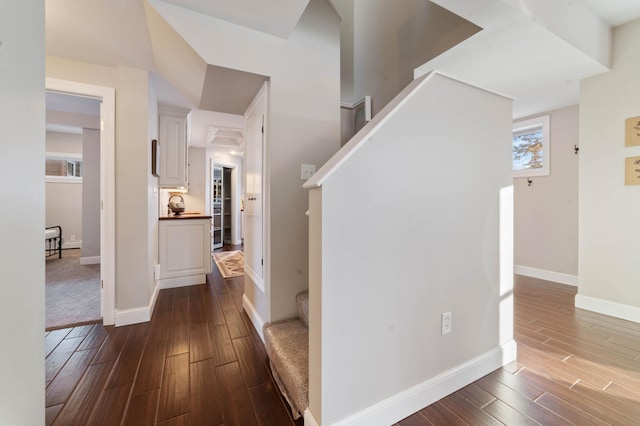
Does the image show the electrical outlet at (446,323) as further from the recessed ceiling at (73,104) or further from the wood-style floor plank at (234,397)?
the recessed ceiling at (73,104)

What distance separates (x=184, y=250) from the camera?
351 cm

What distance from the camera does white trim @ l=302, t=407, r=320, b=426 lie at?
Result: 1.15 metres

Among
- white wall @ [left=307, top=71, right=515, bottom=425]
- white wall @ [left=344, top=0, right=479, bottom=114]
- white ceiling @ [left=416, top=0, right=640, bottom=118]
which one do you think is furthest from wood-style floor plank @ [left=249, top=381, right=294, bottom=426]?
white wall @ [left=344, top=0, right=479, bottom=114]

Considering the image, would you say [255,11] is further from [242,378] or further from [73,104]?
[73,104]

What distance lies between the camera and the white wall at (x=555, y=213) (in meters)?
3.51

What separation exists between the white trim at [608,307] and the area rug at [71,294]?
4.90 m

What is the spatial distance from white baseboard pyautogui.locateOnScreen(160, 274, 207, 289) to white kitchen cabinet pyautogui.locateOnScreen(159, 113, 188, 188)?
50.0 inches

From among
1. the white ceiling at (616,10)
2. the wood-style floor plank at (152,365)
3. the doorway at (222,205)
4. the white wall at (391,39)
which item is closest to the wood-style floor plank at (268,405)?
the wood-style floor plank at (152,365)

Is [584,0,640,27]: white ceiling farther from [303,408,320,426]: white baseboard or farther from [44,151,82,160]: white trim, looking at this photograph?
[44,151,82,160]: white trim

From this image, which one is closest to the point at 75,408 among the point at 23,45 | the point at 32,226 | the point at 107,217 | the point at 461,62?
the point at 32,226

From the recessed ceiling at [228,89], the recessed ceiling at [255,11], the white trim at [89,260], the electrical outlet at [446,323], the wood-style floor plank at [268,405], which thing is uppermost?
the recessed ceiling at [255,11]

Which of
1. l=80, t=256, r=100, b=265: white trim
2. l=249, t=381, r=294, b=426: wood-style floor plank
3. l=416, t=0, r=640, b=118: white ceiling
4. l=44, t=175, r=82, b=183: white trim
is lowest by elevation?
l=249, t=381, r=294, b=426: wood-style floor plank

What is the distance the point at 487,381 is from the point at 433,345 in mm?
537

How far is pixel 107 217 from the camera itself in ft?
7.66
